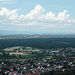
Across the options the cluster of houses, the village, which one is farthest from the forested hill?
the cluster of houses

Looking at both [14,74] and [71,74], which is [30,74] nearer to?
[14,74]

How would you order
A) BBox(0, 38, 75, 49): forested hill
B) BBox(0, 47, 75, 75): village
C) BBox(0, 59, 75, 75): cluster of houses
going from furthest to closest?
BBox(0, 38, 75, 49): forested hill
BBox(0, 47, 75, 75): village
BBox(0, 59, 75, 75): cluster of houses

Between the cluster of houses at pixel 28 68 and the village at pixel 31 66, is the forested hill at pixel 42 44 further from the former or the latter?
the cluster of houses at pixel 28 68

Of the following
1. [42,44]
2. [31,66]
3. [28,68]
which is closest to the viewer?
[28,68]

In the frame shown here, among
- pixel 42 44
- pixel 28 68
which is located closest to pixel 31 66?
pixel 28 68

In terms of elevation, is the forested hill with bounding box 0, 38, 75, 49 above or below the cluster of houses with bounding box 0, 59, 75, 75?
above

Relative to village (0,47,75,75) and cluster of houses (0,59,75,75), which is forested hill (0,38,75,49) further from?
cluster of houses (0,59,75,75)

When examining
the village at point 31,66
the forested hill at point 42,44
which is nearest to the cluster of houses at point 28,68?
the village at point 31,66

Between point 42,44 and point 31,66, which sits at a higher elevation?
point 42,44

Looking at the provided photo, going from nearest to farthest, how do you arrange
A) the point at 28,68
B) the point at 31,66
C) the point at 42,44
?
1. the point at 28,68
2. the point at 31,66
3. the point at 42,44

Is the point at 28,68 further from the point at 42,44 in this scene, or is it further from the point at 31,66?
the point at 42,44

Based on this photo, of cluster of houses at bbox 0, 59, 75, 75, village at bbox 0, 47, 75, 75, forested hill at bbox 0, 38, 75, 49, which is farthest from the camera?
forested hill at bbox 0, 38, 75, 49

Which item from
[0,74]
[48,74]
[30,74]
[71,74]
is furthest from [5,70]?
[71,74]
